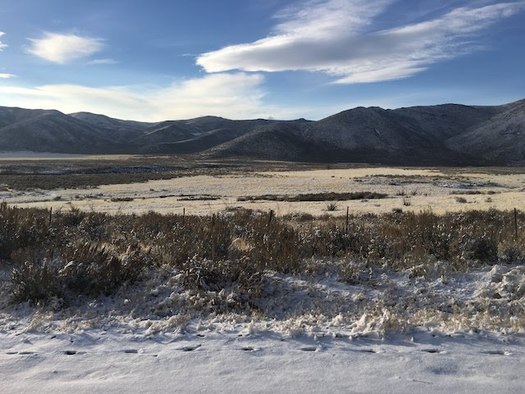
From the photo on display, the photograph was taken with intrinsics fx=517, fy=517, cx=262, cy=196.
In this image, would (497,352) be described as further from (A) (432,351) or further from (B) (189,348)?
(B) (189,348)

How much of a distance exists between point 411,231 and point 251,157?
17411 centimetres

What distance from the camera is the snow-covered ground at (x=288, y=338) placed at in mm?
4566

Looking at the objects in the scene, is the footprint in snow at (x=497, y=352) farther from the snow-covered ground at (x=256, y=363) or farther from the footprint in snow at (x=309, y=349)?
the footprint in snow at (x=309, y=349)

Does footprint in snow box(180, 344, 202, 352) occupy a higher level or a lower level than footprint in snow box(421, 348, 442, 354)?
lower

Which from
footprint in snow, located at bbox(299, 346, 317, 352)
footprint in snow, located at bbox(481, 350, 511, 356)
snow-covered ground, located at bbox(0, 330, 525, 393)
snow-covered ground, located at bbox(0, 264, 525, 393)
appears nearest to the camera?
snow-covered ground, located at bbox(0, 330, 525, 393)

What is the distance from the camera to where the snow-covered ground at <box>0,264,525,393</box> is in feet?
15.0

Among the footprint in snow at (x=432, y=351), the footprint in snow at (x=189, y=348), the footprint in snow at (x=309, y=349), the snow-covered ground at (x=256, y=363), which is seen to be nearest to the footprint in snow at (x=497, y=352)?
the snow-covered ground at (x=256, y=363)

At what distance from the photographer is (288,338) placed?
5.52 m

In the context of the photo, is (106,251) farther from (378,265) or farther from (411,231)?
(411,231)

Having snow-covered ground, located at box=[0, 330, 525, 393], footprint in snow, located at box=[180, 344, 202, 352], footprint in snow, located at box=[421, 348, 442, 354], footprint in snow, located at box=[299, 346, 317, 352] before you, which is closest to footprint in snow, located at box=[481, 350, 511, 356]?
snow-covered ground, located at box=[0, 330, 525, 393]

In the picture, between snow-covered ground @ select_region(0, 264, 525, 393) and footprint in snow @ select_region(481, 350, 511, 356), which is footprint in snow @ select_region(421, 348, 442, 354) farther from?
footprint in snow @ select_region(481, 350, 511, 356)

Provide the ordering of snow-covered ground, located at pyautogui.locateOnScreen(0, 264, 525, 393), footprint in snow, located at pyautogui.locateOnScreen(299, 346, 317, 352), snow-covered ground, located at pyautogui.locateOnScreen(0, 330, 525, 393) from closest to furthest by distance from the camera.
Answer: snow-covered ground, located at pyautogui.locateOnScreen(0, 330, 525, 393) → snow-covered ground, located at pyautogui.locateOnScreen(0, 264, 525, 393) → footprint in snow, located at pyautogui.locateOnScreen(299, 346, 317, 352)

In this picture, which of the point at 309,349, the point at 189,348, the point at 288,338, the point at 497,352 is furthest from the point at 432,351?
the point at 189,348

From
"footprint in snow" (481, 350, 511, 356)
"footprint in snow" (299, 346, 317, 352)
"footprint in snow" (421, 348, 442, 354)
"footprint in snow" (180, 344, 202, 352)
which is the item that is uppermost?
"footprint in snow" (481, 350, 511, 356)
